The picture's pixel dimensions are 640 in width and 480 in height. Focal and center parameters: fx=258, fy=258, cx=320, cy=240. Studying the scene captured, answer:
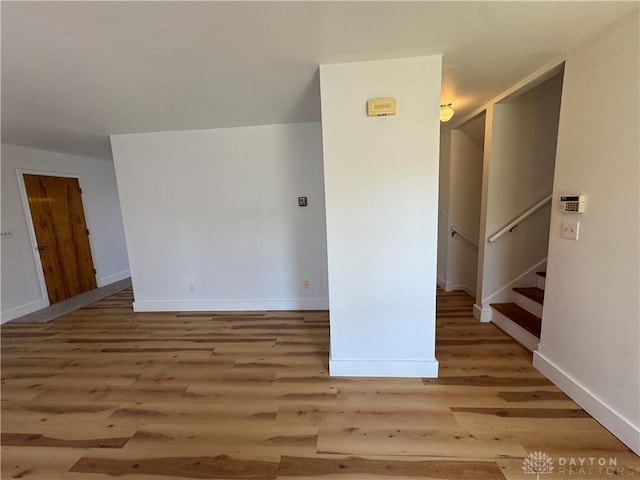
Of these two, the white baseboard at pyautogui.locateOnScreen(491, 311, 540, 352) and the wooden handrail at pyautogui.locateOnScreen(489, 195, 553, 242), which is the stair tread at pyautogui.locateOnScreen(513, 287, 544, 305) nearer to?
the white baseboard at pyautogui.locateOnScreen(491, 311, 540, 352)

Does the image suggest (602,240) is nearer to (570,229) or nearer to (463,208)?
(570,229)

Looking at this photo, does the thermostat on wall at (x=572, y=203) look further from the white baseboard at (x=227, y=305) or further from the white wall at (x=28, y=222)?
the white wall at (x=28, y=222)

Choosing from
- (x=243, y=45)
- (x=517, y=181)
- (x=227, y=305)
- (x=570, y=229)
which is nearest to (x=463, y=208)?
(x=517, y=181)

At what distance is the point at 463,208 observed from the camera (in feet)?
12.6

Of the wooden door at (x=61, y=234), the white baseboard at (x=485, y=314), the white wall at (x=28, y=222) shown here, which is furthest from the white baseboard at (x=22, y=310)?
the white baseboard at (x=485, y=314)

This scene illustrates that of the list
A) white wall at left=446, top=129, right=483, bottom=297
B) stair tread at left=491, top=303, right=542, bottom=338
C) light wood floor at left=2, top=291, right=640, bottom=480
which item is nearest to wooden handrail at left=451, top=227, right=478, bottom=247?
white wall at left=446, top=129, right=483, bottom=297

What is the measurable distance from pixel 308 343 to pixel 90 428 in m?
→ 1.70

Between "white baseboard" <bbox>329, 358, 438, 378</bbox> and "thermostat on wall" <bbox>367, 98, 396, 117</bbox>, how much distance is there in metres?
1.88

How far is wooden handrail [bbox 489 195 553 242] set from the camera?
8.87 ft

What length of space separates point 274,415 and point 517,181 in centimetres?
319

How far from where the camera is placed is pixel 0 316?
3.38m

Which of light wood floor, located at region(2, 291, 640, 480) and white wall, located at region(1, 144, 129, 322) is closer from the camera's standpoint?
light wood floor, located at region(2, 291, 640, 480)

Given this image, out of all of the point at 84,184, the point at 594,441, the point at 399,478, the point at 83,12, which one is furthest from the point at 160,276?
the point at 594,441

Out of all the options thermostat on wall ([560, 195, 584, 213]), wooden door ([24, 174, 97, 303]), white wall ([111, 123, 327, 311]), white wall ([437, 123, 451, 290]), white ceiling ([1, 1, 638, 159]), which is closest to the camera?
white ceiling ([1, 1, 638, 159])
